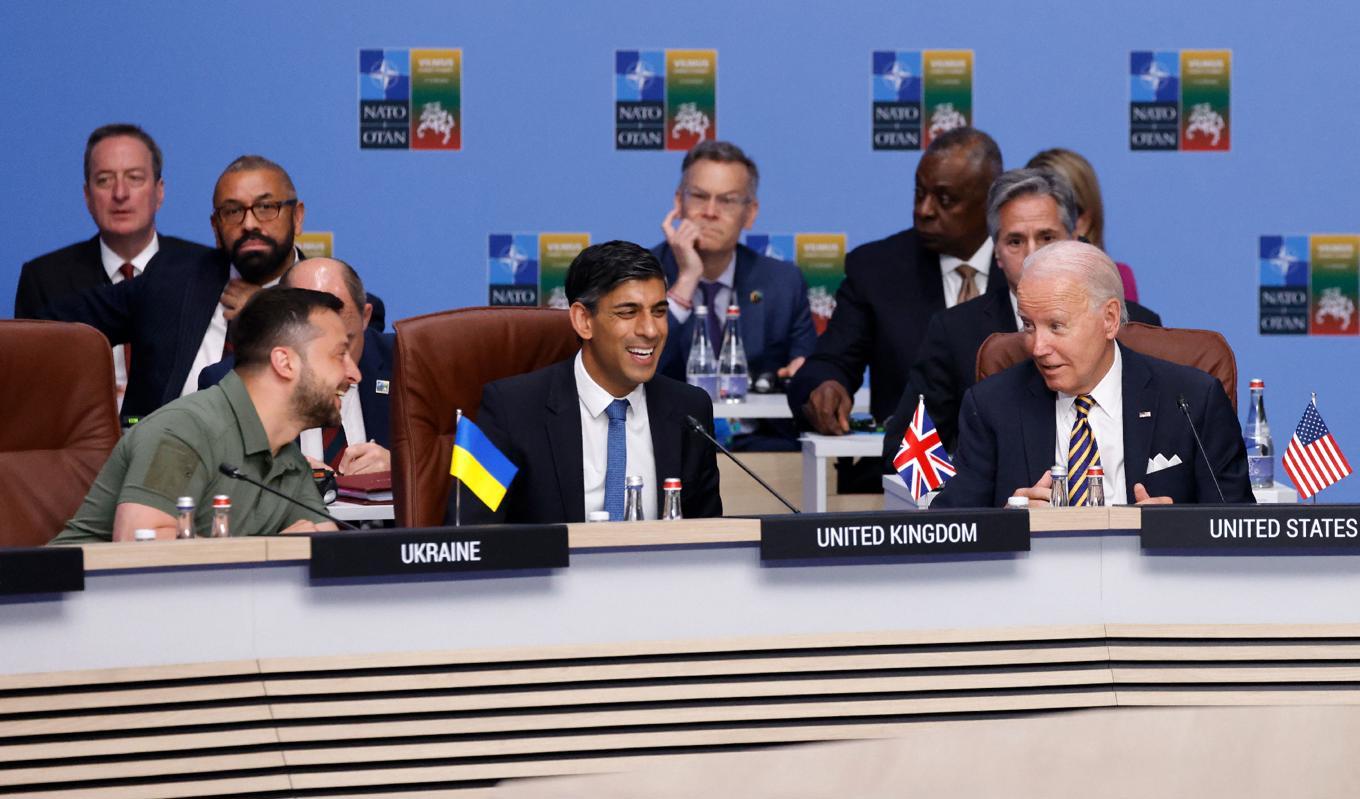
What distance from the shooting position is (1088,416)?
3.76 metres

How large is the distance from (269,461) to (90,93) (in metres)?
3.69

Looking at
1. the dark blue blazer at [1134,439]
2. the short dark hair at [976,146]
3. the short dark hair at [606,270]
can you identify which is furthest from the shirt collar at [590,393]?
the short dark hair at [976,146]

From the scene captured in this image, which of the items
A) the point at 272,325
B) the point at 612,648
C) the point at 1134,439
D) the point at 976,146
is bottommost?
the point at 612,648

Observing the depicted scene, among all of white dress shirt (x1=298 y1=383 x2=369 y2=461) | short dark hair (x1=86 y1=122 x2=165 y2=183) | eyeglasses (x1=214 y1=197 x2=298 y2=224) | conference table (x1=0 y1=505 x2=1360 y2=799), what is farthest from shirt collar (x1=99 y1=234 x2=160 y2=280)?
conference table (x1=0 y1=505 x2=1360 y2=799)

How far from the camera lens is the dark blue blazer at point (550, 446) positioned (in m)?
3.77

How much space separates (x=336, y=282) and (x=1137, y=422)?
6.81ft

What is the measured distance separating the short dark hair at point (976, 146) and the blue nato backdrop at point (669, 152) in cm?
125

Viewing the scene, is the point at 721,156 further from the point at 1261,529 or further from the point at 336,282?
the point at 1261,529

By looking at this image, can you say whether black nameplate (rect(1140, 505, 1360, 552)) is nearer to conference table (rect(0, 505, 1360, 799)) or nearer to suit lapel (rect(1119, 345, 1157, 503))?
conference table (rect(0, 505, 1360, 799))

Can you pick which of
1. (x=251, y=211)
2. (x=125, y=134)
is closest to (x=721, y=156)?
(x=251, y=211)

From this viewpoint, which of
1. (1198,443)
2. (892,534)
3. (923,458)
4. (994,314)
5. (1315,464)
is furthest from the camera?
(994,314)

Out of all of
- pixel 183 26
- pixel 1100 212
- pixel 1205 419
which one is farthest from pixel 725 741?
pixel 183 26

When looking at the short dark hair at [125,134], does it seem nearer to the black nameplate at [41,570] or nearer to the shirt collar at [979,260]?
the shirt collar at [979,260]

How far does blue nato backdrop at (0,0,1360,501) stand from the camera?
664 centimetres
